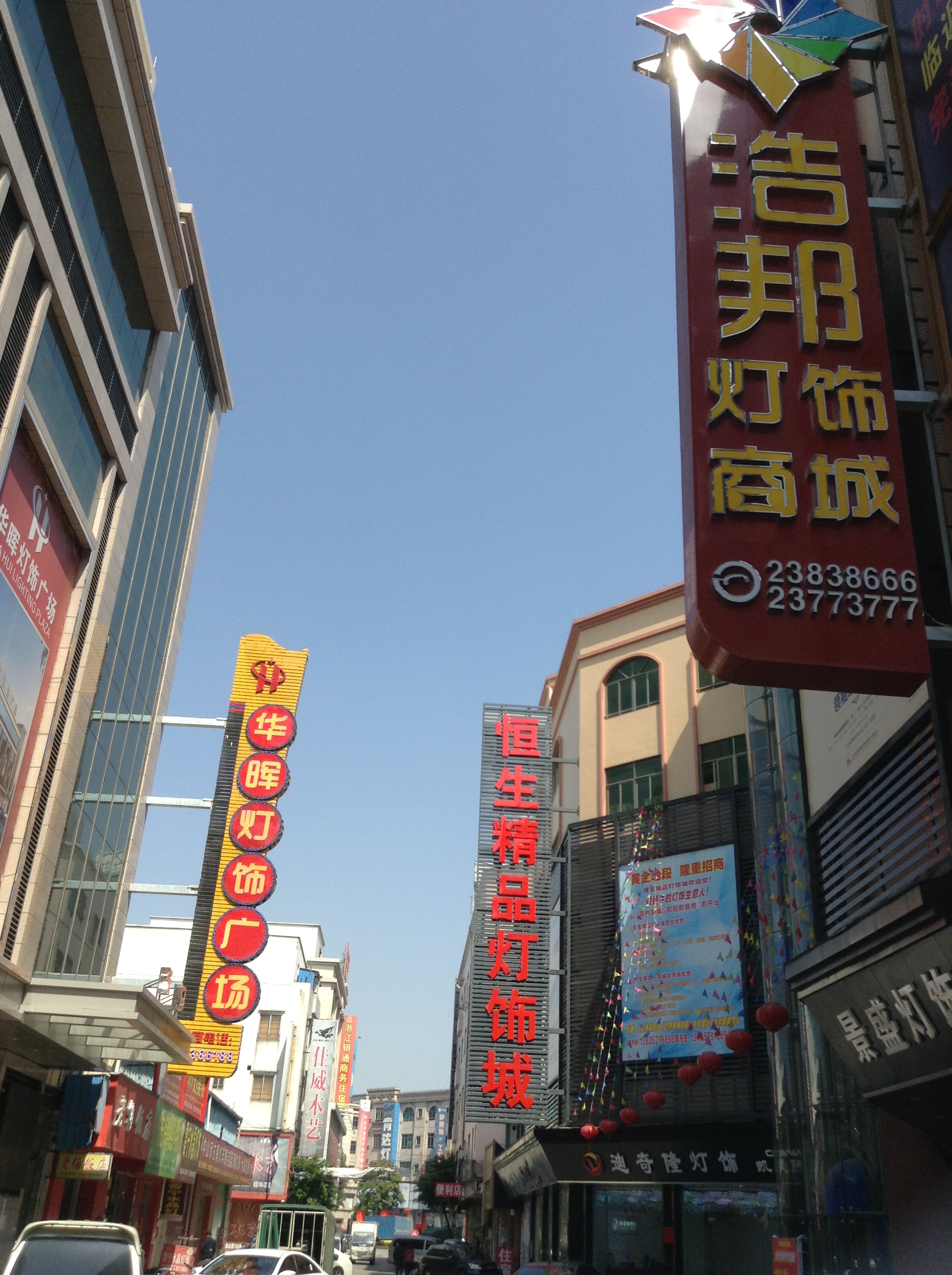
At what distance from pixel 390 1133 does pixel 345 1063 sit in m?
54.6

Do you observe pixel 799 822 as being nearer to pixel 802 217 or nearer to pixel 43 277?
pixel 802 217

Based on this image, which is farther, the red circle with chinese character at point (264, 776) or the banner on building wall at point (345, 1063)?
the banner on building wall at point (345, 1063)

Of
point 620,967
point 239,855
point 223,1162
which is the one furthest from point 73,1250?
point 223,1162

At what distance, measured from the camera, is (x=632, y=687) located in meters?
28.3

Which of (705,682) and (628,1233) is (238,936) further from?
(705,682)

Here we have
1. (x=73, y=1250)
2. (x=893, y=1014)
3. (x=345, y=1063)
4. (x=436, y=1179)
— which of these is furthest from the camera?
(x=345, y=1063)

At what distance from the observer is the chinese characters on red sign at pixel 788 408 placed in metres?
9.12

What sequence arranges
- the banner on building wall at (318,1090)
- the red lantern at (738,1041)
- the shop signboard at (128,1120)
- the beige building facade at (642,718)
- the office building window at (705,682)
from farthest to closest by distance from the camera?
the banner on building wall at (318,1090), the office building window at (705,682), the beige building facade at (642,718), the shop signboard at (128,1120), the red lantern at (738,1041)

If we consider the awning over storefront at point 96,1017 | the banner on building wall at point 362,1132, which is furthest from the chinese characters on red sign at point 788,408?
the banner on building wall at point 362,1132

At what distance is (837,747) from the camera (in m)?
12.7

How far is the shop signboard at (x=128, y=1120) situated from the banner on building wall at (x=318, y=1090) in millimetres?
40004

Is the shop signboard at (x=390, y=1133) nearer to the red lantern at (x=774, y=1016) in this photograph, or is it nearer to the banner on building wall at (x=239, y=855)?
the banner on building wall at (x=239, y=855)

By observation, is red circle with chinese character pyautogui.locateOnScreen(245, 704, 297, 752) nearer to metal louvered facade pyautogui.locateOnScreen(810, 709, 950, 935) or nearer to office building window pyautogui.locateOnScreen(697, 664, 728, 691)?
office building window pyautogui.locateOnScreen(697, 664, 728, 691)

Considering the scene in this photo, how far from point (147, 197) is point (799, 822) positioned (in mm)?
16014
